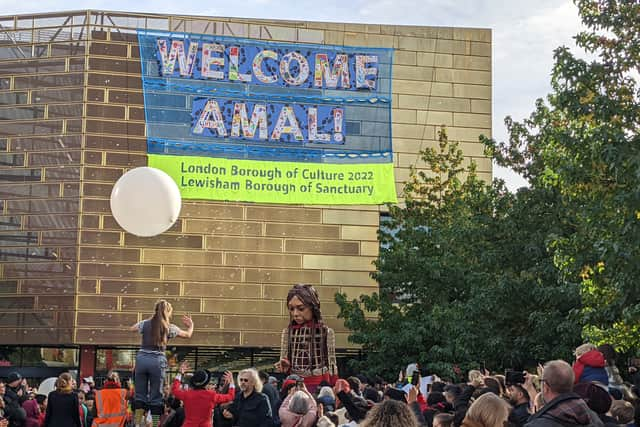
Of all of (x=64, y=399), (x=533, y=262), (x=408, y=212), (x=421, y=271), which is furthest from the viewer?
(x=408, y=212)

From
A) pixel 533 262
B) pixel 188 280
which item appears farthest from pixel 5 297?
pixel 533 262

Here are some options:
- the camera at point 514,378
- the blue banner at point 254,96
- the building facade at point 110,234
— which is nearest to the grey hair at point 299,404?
the camera at point 514,378

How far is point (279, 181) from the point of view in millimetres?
30750

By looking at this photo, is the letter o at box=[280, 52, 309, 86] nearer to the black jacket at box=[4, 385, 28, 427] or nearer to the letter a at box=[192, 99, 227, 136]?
the letter a at box=[192, 99, 227, 136]

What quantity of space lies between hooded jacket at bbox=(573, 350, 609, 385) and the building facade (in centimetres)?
2239

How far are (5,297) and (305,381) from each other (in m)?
21.8

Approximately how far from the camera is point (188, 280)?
106 feet

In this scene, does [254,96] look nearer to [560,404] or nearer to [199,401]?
[199,401]

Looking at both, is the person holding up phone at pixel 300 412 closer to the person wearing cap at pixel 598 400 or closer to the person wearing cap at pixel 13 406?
the person wearing cap at pixel 598 400

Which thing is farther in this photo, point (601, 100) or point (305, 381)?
point (601, 100)

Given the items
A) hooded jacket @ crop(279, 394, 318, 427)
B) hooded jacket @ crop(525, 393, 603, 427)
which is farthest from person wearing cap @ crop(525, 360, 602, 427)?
hooded jacket @ crop(279, 394, 318, 427)

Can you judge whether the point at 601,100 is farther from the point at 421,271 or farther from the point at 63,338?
the point at 63,338

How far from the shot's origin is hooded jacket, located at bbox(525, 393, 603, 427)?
727 cm

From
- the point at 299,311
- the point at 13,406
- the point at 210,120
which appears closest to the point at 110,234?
the point at 210,120
